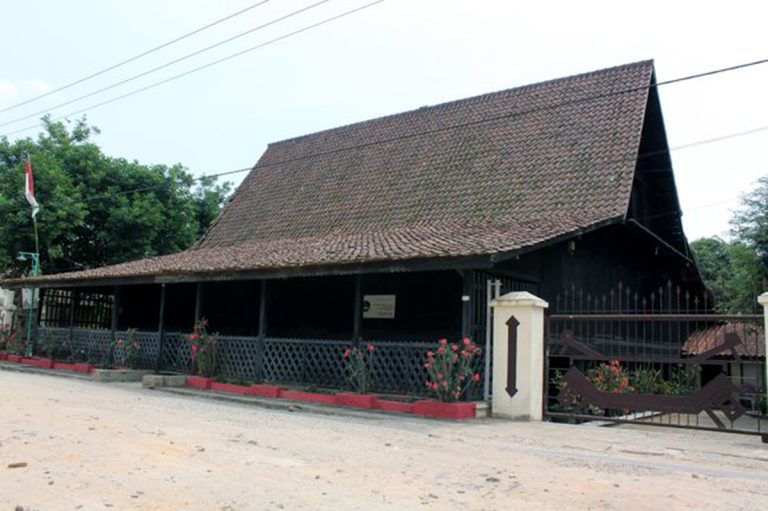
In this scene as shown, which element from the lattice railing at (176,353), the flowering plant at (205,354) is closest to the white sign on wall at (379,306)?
the flowering plant at (205,354)

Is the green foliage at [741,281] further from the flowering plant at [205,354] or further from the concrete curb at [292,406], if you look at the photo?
the flowering plant at [205,354]

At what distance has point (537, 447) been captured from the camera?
7.84 meters

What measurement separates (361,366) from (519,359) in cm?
281

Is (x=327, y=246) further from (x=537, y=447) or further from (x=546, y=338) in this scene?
(x=537, y=447)

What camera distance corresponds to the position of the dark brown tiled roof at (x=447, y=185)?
13.2 metres

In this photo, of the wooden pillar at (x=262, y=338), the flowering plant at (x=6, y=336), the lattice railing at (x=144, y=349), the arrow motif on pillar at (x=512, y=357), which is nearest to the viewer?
the arrow motif on pillar at (x=512, y=357)

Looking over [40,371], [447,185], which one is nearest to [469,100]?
[447,185]

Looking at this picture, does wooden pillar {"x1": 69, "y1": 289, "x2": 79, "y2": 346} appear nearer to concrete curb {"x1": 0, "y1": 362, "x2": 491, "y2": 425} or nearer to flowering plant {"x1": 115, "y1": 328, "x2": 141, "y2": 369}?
flowering plant {"x1": 115, "y1": 328, "x2": 141, "y2": 369}

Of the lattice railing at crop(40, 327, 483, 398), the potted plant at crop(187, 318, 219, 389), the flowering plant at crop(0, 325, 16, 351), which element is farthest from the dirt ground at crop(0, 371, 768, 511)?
the flowering plant at crop(0, 325, 16, 351)

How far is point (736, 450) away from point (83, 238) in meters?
24.2

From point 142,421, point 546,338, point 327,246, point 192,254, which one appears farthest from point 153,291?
point 546,338

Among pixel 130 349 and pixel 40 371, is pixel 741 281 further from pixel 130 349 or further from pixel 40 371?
pixel 40 371

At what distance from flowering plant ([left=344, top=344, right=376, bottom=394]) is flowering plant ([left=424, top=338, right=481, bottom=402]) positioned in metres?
1.42

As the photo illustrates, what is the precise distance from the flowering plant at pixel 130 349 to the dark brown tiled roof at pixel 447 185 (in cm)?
163
